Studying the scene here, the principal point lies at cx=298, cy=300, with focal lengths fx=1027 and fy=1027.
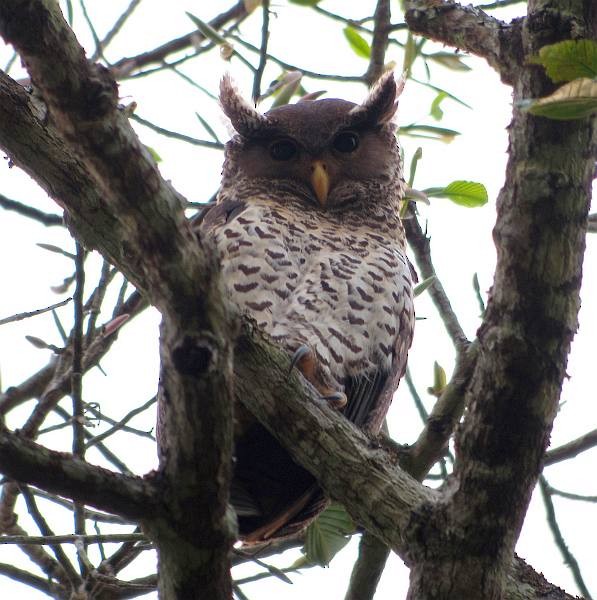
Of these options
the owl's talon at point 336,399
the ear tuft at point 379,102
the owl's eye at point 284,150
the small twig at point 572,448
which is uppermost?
the ear tuft at point 379,102

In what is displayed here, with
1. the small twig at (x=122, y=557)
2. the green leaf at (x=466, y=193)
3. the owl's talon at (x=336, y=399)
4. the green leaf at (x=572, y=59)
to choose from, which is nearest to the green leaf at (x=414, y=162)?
the green leaf at (x=466, y=193)

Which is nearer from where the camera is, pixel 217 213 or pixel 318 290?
pixel 318 290

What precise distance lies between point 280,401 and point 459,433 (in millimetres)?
763

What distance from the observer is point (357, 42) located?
19.6 ft

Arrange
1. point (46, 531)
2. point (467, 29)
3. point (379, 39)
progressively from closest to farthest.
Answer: point (467, 29) < point (46, 531) < point (379, 39)

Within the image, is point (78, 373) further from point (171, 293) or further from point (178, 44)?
point (178, 44)

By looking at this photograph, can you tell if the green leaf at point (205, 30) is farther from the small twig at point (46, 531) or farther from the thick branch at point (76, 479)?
the thick branch at point (76, 479)

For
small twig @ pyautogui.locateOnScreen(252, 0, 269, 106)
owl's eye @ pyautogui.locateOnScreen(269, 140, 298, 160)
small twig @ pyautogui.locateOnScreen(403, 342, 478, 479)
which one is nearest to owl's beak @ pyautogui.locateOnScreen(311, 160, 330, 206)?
owl's eye @ pyautogui.locateOnScreen(269, 140, 298, 160)

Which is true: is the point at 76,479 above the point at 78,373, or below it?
below

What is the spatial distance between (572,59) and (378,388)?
2.85 m

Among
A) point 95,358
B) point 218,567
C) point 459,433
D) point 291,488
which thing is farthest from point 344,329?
point 218,567

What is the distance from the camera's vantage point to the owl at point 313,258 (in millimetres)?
4555

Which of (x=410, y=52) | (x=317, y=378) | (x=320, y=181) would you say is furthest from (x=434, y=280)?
(x=410, y=52)

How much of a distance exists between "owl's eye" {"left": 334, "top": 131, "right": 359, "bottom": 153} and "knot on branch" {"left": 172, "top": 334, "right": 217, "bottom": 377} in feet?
12.5
